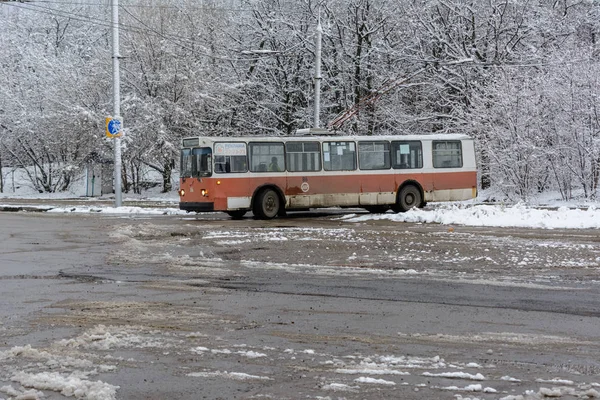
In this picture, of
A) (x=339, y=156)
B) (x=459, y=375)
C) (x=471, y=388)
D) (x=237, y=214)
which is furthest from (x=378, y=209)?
(x=471, y=388)

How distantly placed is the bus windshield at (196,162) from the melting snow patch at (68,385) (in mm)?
18812

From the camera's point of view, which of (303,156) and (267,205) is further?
(303,156)

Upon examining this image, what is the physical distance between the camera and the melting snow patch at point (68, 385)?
5.49 m

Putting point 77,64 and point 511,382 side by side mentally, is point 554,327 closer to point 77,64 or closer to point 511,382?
point 511,382

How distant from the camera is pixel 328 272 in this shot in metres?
12.0

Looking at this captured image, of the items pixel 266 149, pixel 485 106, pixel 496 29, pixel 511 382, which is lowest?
pixel 511 382

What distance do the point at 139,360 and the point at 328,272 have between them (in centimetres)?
577

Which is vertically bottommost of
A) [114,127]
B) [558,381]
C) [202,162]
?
[558,381]

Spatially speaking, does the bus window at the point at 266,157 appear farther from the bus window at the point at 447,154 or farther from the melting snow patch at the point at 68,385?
the melting snow patch at the point at 68,385

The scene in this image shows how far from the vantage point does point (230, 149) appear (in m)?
25.0

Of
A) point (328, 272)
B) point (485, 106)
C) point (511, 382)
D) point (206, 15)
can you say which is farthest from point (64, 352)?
point (206, 15)

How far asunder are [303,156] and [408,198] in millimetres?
4124

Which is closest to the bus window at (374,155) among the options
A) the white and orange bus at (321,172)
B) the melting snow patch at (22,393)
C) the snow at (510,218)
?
the white and orange bus at (321,172)

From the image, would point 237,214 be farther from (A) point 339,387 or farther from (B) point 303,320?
(A) point 339,387
